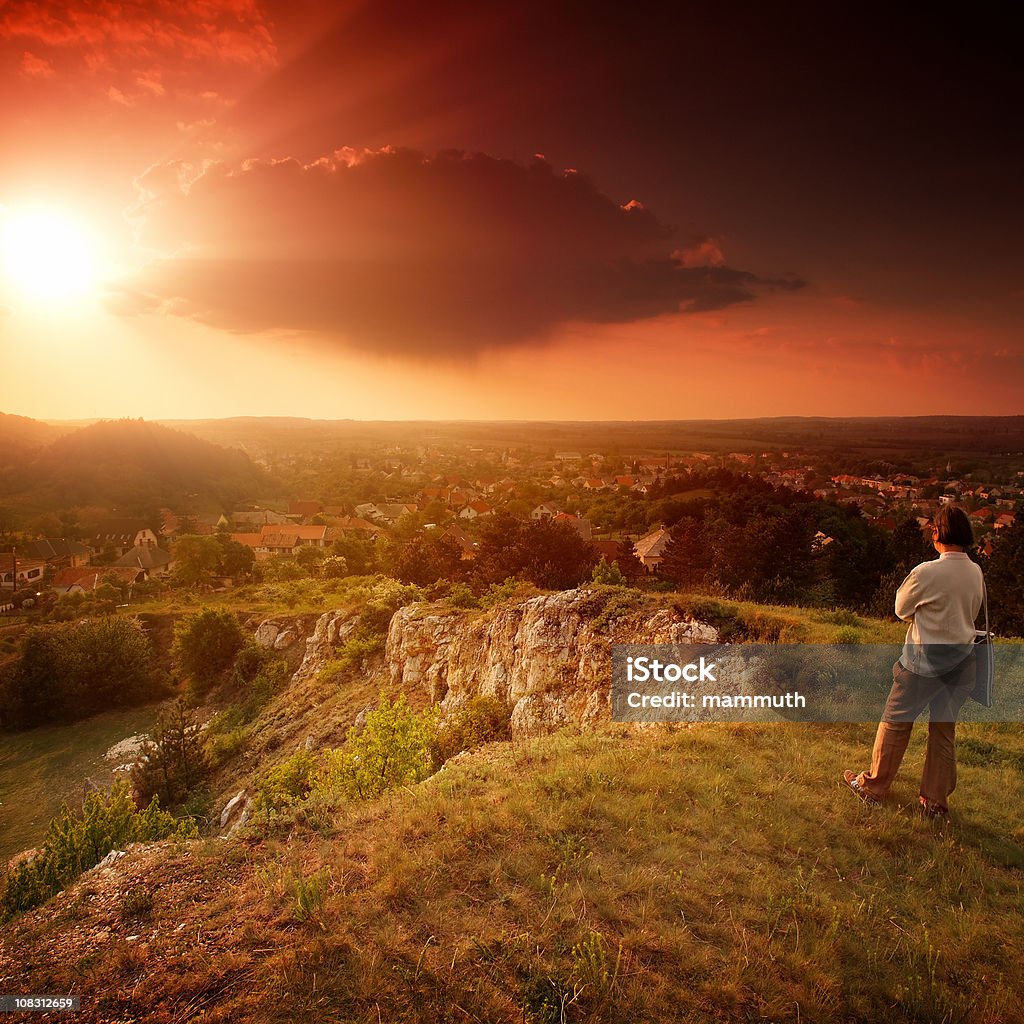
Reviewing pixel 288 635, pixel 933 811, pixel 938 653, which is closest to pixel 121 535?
pixel 288 635

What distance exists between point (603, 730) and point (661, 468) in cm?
6637

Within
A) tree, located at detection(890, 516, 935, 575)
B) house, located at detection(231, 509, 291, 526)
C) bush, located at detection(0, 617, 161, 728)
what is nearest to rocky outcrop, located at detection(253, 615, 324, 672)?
bush, located at detection(0, 617, 161, 728)

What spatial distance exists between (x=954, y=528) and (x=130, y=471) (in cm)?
11192

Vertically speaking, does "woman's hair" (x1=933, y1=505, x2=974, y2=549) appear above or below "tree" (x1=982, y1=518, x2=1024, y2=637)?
above

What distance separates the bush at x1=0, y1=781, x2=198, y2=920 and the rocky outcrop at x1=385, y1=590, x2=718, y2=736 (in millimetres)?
6980

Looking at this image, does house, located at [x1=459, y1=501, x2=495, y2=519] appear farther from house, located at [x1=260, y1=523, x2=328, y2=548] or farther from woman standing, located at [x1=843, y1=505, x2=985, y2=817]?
woman standing, located at [x1=843, y1=505, x2=985, y2=817]

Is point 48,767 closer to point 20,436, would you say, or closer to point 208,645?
point 208,645

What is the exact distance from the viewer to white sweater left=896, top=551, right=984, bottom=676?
15.0ft

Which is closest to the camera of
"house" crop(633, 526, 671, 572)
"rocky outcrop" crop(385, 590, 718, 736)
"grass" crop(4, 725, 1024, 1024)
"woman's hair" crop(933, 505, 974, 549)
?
"grass" crop(4, 725, 1024, 1024)

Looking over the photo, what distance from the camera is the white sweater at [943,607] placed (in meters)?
4.56

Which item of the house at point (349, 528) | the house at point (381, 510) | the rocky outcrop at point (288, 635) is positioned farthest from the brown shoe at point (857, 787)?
the house at point (381, 510)

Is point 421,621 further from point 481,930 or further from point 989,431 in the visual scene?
point 989,431

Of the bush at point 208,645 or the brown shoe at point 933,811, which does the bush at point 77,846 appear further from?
the bush at point 208,645

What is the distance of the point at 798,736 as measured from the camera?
708cm
